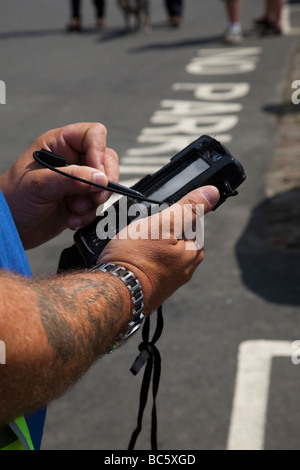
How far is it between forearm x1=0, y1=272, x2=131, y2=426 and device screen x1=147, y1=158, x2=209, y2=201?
33cm

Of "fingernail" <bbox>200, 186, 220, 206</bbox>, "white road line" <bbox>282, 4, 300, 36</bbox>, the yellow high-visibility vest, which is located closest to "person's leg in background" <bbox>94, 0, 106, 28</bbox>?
"white road line" <bbox>282, 4, 300, 36</bbox>

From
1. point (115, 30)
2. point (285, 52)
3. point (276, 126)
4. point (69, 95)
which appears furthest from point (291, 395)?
point (115, 30)

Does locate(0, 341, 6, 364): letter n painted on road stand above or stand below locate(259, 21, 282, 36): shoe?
above

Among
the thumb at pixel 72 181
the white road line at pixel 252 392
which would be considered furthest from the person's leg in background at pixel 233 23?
the thumb at pixel 72 181

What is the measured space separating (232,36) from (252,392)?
8776 mm

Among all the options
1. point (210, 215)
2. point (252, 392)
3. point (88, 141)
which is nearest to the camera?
point (88, 141)

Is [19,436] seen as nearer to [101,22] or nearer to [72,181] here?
[72,181]

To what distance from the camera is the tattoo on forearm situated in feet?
4.25

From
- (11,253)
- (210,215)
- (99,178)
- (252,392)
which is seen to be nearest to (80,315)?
(11,253)

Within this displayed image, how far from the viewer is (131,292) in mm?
1504

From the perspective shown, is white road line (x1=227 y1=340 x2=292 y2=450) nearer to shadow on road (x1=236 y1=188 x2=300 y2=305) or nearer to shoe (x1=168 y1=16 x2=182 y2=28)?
shadow on road (x1=236 y1=188 x2=300 y2=305)

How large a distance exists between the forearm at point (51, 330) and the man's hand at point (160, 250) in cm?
7

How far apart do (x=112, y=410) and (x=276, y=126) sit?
4.82m

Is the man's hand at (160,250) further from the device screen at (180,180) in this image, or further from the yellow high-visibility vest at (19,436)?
the yellow high-visibility vest at (19,436)
